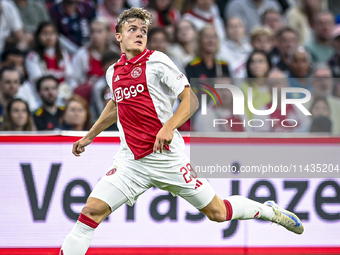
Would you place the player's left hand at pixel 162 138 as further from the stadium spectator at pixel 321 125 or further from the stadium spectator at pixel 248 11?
the stadium spectator at pixel 248 11

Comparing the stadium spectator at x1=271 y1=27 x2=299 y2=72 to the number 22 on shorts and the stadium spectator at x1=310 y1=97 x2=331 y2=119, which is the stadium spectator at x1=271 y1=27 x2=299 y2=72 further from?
the number 22 on shorts

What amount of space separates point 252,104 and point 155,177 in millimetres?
3253

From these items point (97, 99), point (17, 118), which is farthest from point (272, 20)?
point (17, 118)

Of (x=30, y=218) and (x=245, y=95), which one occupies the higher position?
(x=245, y=95)

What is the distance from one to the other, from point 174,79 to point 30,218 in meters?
2.29

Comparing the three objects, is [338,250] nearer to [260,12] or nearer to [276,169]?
[276,169]

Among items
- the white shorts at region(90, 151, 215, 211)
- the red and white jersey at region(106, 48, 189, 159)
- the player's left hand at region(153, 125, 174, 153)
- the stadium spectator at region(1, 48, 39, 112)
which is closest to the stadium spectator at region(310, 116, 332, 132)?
the white shorts at region(90, 151, 215, 211)

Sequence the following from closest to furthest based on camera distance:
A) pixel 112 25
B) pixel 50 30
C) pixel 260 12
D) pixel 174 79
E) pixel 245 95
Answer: pixel 174 79, pixel 245 95, pixel 50 30, pixel 112 25, pixel 260 12

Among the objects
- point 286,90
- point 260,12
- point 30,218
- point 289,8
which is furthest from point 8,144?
point 289,8

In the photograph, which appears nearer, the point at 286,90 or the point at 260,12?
the point at 286,90

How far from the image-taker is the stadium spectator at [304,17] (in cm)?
986

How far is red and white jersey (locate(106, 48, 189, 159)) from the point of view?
14.1ft

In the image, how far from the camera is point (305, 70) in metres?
8.42

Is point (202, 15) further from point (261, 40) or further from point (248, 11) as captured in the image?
point (261, 40)
